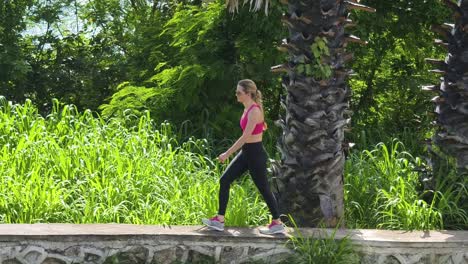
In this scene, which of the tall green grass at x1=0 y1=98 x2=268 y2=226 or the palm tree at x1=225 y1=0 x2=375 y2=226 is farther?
the palm tree at x1=225 y1=0 x2=375 y2=226

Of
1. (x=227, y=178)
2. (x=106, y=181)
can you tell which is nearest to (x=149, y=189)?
(x=106, y=181)

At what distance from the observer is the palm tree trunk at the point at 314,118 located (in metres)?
7.56

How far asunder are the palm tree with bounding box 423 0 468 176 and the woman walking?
2252mm

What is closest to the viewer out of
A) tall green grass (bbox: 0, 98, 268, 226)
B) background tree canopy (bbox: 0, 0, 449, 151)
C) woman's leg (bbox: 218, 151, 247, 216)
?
woman's leg (bbox: 218, 151, 247, 216)

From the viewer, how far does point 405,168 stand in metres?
8.85

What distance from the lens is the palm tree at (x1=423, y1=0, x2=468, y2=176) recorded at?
26.4 feet

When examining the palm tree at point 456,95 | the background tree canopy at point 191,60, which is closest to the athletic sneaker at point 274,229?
the palm tree at point 456,95

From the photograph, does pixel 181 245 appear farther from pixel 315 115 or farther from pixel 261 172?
pixel 315 115

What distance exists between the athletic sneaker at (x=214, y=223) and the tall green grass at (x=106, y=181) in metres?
0.45

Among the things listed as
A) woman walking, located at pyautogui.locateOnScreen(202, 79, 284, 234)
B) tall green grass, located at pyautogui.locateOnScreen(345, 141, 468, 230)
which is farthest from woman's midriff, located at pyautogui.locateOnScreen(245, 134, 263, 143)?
tall green grass, located at pyautogui.locateOnScreen(345, 141, 468, 230)

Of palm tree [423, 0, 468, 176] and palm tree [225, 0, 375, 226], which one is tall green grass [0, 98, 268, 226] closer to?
palm tree [225, 0, 375, 226]

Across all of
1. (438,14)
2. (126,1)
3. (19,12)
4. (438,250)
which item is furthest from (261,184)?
(126,1)

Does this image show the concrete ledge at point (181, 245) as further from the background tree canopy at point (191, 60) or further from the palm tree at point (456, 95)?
the background tree canopy at point (191, 60)

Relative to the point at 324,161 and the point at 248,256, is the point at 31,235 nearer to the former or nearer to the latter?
the point at 248,256
